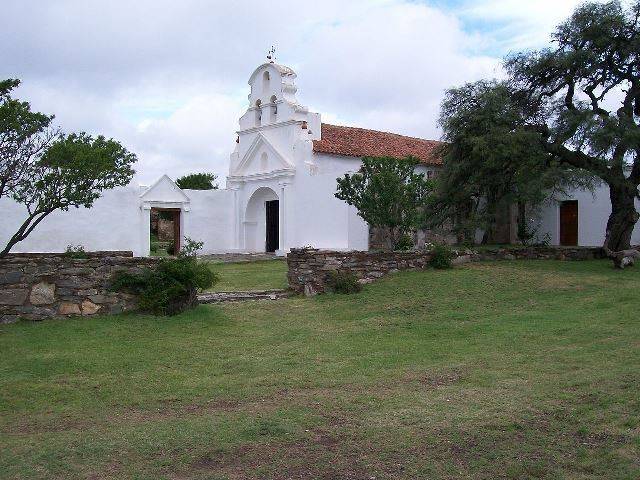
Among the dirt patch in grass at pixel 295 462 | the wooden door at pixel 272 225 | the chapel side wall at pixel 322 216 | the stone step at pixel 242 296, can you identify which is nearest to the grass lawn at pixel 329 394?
the dirt patch in grass at pixel 295 462

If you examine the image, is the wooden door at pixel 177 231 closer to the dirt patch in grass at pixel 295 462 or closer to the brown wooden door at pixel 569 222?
the brown wooden door at pixel 569 222

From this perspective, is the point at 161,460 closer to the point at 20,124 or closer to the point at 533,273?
the point at 20,124

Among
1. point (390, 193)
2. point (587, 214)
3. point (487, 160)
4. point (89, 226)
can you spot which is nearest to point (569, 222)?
point (587, 214)

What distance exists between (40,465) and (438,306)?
27.9 feet

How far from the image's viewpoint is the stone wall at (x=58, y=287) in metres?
10.3

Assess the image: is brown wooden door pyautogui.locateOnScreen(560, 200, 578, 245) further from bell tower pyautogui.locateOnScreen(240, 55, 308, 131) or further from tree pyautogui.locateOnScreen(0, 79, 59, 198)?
tree pyautogui.locateOnScreen(0, 79, 59, 198)

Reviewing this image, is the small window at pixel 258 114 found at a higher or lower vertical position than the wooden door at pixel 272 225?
higher

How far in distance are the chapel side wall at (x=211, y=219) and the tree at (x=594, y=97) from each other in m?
12.9

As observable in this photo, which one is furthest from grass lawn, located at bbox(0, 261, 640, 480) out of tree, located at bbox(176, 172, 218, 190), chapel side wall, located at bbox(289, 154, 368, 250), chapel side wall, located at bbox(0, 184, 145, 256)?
tree, located at bbox(176, 172, 218, 190)

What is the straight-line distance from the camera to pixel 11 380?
289 inches

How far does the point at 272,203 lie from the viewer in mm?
26953

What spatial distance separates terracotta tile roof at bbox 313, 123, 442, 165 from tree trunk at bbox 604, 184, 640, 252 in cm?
688

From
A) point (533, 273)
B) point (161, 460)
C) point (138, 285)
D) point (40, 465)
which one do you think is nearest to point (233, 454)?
point (161, 460)

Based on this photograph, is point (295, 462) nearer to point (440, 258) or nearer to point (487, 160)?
point (440, 258)
